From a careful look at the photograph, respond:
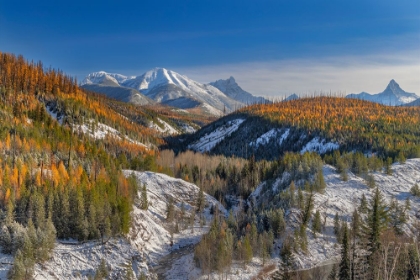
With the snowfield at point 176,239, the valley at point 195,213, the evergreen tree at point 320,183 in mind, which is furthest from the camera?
the evergreen tree at point 320,183

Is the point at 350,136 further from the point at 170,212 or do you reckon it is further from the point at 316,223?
the point at 170,212

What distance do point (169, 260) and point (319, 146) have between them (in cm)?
12037

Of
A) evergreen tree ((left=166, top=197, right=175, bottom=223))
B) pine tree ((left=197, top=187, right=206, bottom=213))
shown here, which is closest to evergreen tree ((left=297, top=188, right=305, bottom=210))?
pine tree ((left=197, top=187, right=206, bottom=213))

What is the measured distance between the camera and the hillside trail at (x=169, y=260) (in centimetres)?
6331

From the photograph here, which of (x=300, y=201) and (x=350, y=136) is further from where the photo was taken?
(x=350, y=136)

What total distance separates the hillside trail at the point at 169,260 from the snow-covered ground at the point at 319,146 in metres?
102

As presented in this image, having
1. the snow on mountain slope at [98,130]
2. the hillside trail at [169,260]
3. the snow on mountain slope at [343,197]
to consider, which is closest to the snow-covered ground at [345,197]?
the snow on mountain slope at [343,197]

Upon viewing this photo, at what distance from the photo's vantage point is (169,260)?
225 ft

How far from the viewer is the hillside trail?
63.3 metres

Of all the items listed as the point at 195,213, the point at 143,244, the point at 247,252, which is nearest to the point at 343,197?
the point at 247,252

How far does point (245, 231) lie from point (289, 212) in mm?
13854

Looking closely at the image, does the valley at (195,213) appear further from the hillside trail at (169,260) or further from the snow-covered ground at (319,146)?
the snow-covered ground at (319,146)

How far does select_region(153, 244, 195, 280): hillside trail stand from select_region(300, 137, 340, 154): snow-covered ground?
10177 centimetres

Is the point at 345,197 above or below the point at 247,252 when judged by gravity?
above
